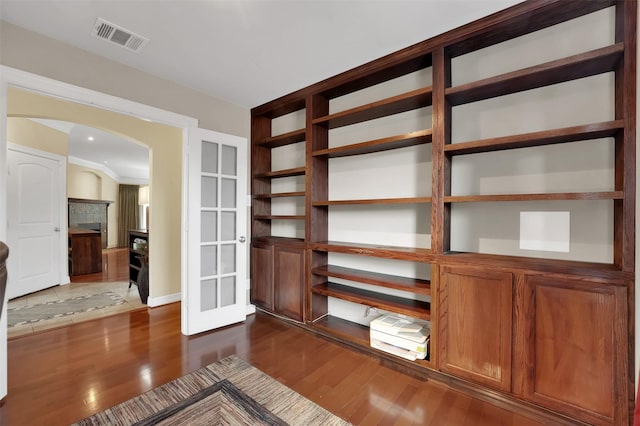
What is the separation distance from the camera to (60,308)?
11.2 feet

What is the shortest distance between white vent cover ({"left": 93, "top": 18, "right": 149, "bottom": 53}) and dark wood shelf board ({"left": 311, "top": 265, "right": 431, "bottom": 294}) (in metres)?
2.40

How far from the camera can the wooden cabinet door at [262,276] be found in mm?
3172

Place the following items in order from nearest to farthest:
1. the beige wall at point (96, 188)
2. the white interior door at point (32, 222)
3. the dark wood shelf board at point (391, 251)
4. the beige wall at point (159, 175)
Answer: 1. the dark wood shelf board at point (391, 251)
2. the beige wall at point (159, 175)
3. the white interior door at point (32, 222)
4. the beige wall at point (96, 188)

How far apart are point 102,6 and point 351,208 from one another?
2.37 metres

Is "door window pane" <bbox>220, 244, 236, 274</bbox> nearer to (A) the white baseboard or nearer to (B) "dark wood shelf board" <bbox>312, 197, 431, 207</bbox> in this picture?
(B) "dark wood shelf board" <bbox>312, 197, 431, 207</bbox>

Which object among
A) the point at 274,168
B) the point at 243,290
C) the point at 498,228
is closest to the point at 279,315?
the point at 243,290

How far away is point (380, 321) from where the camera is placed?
230 centimetres

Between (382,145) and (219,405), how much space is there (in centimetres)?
227

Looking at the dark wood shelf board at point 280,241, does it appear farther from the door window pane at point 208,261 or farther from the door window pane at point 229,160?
the door window pane at point 229,160

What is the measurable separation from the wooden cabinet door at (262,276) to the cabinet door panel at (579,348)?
7.82 feet

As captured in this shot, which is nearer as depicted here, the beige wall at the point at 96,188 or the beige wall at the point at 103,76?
the beige wall at the point at 103,76

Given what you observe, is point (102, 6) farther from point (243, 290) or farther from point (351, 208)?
point (243, 290)

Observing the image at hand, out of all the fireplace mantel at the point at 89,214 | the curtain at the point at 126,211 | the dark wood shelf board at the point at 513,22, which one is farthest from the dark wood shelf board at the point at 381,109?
the curtain at the point at 126,211

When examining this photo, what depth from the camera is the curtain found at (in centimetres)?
946
